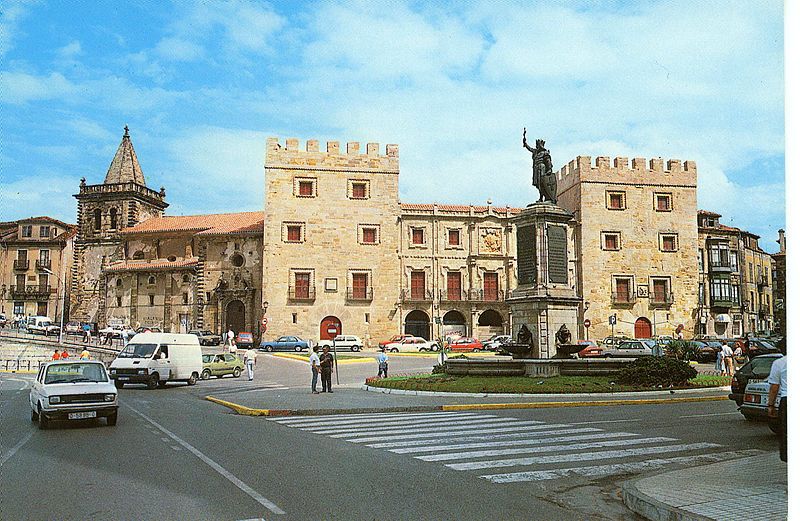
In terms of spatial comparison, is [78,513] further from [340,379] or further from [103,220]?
[103,220]

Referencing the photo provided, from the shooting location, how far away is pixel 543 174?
953 inches

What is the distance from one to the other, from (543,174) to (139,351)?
55.1ft

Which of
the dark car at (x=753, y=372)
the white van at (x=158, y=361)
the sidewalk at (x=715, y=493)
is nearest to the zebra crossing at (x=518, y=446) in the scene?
the sidewalk at (x=715, y=493)

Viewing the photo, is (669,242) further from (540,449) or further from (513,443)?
(540,449)

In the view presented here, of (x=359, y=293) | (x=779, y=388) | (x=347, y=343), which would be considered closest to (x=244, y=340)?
(x=347, y=343)

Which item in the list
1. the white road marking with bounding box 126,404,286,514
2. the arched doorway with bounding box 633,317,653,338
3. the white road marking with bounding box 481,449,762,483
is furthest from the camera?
the arched doorway with bounding box 633,317,653,338

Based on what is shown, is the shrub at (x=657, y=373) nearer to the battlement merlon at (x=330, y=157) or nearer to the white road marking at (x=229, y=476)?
the white road marking at (x=229, y=476)

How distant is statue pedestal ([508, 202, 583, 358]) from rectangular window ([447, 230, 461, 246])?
31551 millimetres

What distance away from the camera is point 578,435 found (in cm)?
1229

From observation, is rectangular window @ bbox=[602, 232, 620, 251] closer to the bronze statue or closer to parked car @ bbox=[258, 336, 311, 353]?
parked car @ bbox=[258, 336, 311, 353]

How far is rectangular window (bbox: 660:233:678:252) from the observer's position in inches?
2173

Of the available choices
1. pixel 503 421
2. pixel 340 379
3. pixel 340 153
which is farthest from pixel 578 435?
pixel 340 153

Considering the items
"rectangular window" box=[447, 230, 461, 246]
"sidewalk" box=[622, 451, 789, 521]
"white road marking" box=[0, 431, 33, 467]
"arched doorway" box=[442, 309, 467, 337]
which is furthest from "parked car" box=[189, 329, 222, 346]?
"sidewalk" box=[622, 451, 789, 521]

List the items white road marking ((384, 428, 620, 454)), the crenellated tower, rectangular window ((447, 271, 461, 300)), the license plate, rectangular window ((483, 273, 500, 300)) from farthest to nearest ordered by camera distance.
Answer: the crenellated tower → rectangular window ((483, 273, 500, 300)) → rectangular window ((447, 271, 461, 300)) → the license plate → white road marking ((384, 428, 620, 454))
